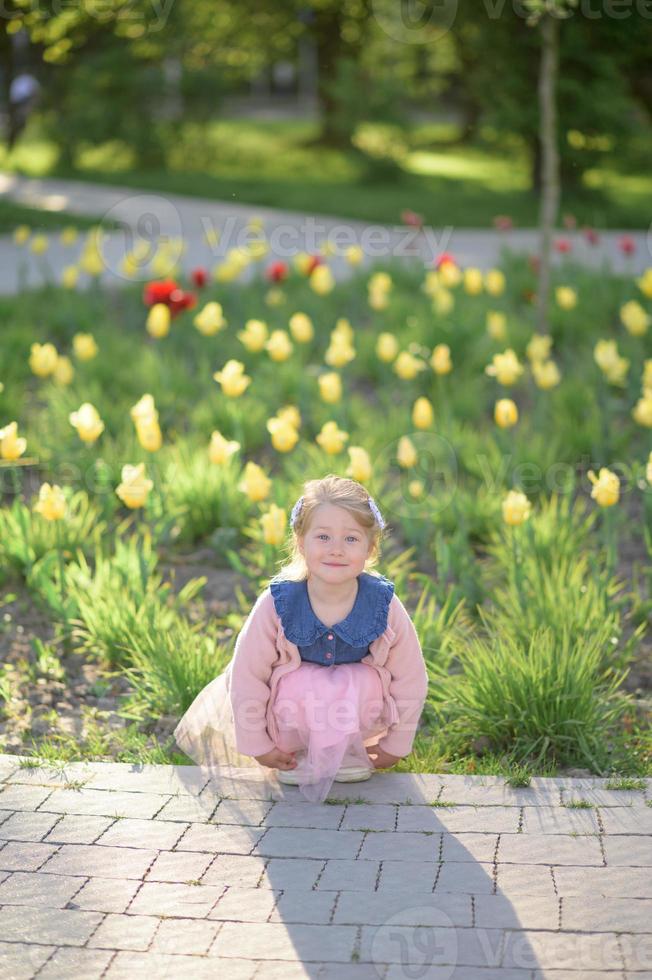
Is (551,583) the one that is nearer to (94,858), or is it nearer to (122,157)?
(94,858)

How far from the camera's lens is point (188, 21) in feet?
64.6

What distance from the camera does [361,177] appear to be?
18062 mm

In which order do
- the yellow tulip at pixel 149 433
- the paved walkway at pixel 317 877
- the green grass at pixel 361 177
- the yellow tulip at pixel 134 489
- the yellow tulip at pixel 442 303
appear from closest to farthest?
the paved walkway at pixel 317 877 → the yellow tulip at pixel 134 489 → the yellow tulip at pixel 149 433 → the yellow tulip at pixel 442 303 → the green grass at pixel 361 177

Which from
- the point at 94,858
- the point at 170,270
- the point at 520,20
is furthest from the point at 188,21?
the point at 94,858

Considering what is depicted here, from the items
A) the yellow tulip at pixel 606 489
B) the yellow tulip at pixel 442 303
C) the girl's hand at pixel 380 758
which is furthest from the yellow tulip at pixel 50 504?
the yellow tulip at pixel 442 303

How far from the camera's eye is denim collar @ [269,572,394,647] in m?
3.28

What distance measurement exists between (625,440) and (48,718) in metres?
2.92

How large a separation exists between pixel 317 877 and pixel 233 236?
10.4 metres

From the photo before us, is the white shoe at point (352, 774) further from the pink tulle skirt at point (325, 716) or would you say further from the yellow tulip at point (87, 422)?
the yellow tulip at point (87, 422)

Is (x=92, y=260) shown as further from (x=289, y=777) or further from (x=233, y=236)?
(x=233, y=236)

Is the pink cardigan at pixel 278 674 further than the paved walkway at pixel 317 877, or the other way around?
the pink cardigan at pixel 278 674

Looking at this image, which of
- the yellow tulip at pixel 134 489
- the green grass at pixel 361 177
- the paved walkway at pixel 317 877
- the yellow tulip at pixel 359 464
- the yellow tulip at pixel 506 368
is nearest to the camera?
the paved walkway at pixel 317 877

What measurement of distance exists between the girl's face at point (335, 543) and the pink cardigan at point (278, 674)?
165mm

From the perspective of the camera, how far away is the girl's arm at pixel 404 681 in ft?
10.9
